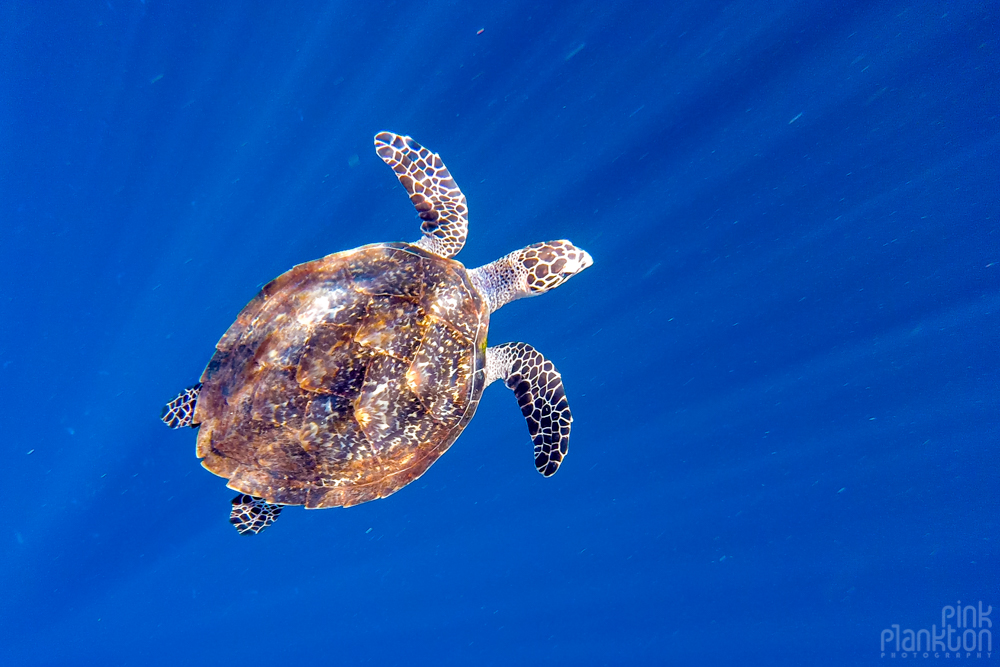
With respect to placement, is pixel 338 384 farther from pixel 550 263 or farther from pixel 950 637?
pixel 950 637

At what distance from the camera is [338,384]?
3.80 m

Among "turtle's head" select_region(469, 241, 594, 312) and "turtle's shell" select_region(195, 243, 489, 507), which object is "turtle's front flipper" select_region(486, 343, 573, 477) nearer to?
"turtle's head" select_region(469, 241, 594, 312)

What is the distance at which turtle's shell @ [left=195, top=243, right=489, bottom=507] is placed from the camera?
3.81 meters

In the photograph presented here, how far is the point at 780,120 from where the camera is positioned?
6.86m

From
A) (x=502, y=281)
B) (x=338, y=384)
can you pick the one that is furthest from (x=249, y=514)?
(x=502, y=281)

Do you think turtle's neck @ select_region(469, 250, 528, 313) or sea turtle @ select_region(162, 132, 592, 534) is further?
turtle's neck @ select_region(469, 250, 528, 313)

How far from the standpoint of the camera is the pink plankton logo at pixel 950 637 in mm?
23609

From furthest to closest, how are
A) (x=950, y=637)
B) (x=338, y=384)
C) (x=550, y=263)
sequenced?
(x=950, y=637) → (x=550, y=263) → (x=338, y=384)

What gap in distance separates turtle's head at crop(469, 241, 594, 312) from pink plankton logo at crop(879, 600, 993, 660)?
3127cm

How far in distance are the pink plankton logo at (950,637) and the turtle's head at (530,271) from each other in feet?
103

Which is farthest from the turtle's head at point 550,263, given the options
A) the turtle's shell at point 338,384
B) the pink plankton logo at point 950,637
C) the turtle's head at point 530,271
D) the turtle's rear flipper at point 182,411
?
the pink plankton logo at point 950,637

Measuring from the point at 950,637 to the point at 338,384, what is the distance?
38.5m

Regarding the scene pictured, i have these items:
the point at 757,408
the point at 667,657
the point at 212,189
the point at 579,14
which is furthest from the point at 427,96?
the point at 667,657

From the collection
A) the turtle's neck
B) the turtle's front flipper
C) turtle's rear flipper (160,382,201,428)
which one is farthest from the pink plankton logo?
turtle's rear flipper (160,382,201,428)
